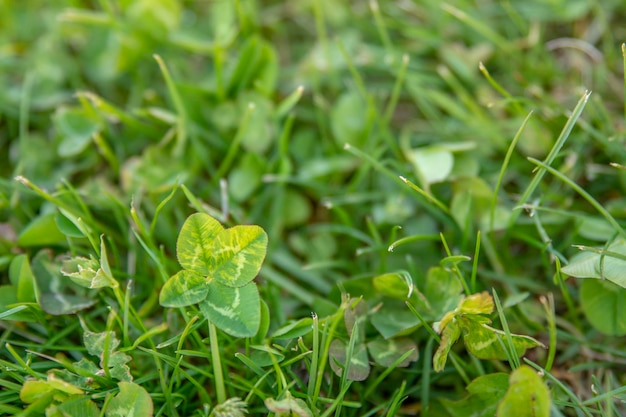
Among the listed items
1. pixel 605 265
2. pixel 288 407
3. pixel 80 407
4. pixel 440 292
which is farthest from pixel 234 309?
pixel 605 265

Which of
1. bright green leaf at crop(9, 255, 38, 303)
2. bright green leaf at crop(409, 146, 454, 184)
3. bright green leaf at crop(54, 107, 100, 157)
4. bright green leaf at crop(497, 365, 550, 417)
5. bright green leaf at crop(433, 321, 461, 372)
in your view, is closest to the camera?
bright green leaf at crop(497, 365, 550, 417)

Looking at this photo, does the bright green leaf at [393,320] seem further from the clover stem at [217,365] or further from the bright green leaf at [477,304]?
the clover stem at [217,365]

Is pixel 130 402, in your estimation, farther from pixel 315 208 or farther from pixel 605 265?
pixel 605 265

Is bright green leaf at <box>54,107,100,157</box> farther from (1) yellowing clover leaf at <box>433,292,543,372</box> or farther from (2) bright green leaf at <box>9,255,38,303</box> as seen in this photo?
(1) yellowing clover leaf at <box>433,292,543,372</box>

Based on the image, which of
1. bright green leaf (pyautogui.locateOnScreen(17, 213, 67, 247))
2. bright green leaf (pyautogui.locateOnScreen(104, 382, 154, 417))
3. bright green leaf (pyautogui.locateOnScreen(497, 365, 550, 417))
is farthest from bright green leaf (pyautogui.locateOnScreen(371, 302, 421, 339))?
bright green leaf (pyautogui.locateOnScreen(17, 213, 67, 247))

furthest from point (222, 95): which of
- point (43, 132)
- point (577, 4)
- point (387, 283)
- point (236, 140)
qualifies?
point (577, 4)

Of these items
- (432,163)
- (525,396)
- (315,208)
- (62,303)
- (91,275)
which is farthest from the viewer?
(315,208)

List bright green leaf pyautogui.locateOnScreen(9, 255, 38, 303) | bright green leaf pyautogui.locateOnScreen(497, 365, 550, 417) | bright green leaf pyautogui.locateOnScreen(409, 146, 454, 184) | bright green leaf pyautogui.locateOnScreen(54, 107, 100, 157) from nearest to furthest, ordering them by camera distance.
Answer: bright green leaf pyautogui.locateOnScreen(497, 365, 550, 417) < bright green leaf pyautogui.locateOnScreen(9, 255, 38, 303) < bright green leaf pyautogui.locateOnScreen(409, 146, 454, 184) < bright green leaf pyautogui.locateOnScreen(54, 107, 100, 157)
